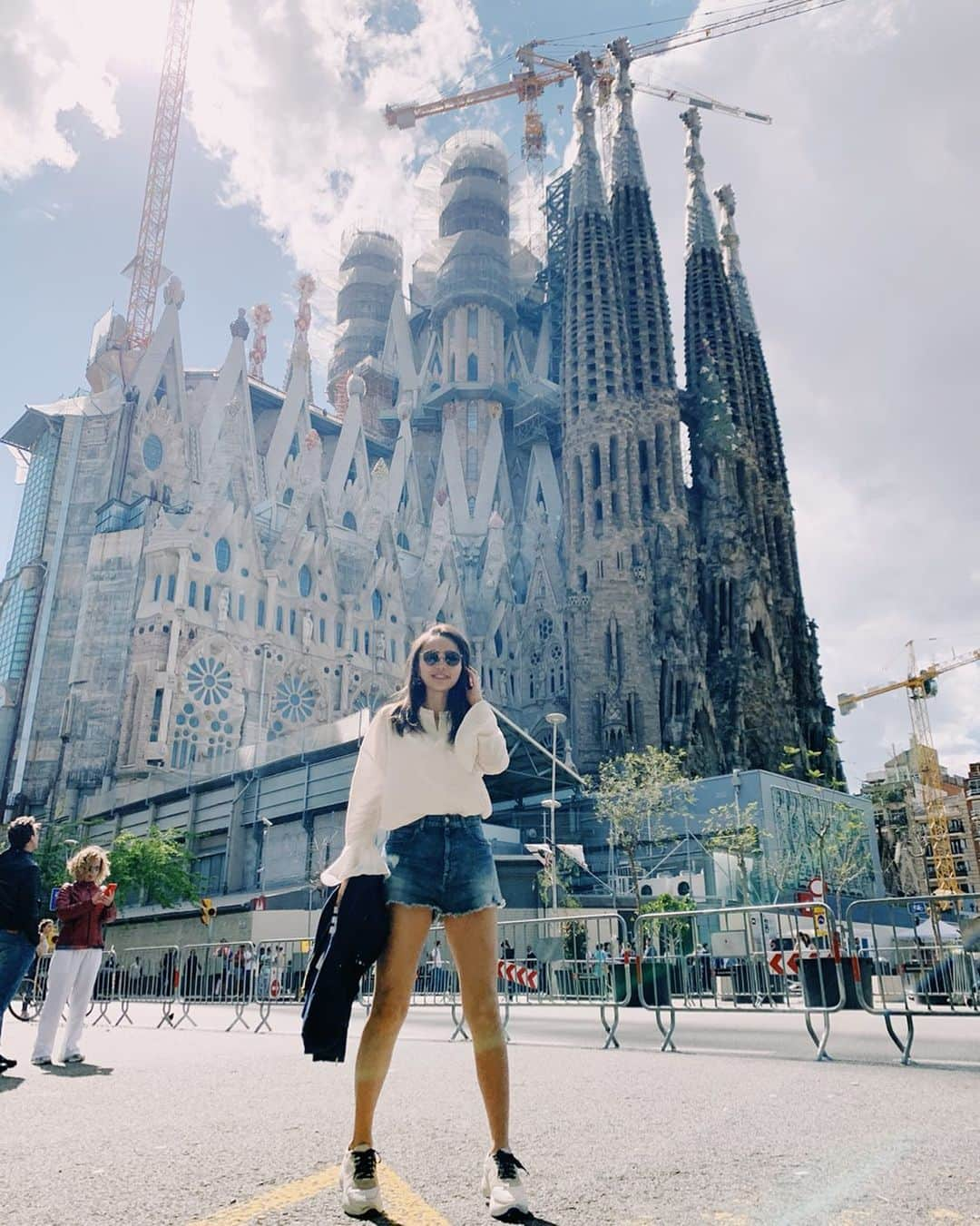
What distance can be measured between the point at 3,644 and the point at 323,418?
24802 mm

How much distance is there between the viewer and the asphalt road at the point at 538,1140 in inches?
108

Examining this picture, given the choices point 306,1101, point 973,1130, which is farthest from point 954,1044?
point 306,1101

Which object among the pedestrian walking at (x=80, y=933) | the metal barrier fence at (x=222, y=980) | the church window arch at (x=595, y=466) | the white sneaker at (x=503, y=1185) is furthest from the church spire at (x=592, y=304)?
the white sneaker at (x=503, y=1185)

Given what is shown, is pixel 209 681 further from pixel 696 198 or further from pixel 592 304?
pixel 696 198

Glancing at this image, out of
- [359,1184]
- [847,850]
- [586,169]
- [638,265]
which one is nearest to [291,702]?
[847,850]

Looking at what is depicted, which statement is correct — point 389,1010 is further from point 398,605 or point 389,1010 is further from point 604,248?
point 604,248

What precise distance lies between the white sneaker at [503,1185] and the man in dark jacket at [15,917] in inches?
197

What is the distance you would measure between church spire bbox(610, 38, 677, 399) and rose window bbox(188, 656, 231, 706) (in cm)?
2550

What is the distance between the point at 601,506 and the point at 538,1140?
161 feet

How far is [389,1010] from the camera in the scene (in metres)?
3.11

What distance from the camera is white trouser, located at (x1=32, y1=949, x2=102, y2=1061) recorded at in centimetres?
731

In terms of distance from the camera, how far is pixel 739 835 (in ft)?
120

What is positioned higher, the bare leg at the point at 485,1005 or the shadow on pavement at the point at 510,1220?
the bare leg at the point at 485,1005

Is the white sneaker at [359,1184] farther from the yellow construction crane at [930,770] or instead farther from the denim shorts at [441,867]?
the yellow construction crane at [930,770]
